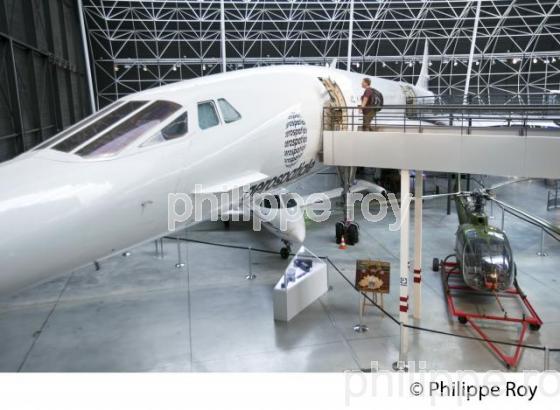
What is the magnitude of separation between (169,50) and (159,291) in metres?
28.1

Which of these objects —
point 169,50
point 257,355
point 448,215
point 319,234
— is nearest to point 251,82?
point 257,355

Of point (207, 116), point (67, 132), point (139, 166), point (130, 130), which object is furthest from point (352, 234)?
point (67, 132)

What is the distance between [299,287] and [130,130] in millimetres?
6154

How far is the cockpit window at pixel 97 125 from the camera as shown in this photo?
638 centimetres

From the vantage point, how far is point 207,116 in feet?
25.3

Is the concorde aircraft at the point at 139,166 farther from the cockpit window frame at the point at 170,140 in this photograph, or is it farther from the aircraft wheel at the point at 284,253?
the aircraft wheel at the point at 284,253

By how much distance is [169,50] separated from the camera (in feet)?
122

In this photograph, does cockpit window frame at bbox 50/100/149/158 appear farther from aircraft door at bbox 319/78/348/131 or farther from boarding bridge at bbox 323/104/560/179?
aircraft door at bbox 319/78/348/131

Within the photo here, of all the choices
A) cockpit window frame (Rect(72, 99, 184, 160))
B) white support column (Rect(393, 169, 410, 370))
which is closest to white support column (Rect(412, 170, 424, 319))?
white support column (Rect(393, 169, 410, 370))

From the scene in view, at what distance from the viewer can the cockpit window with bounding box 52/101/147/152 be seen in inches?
251

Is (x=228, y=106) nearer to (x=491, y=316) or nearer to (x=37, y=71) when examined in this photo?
(x=491, y=316)

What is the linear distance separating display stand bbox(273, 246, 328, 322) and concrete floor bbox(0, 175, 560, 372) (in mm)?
216

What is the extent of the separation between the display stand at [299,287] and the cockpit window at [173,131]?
→ 4987 millimetres
